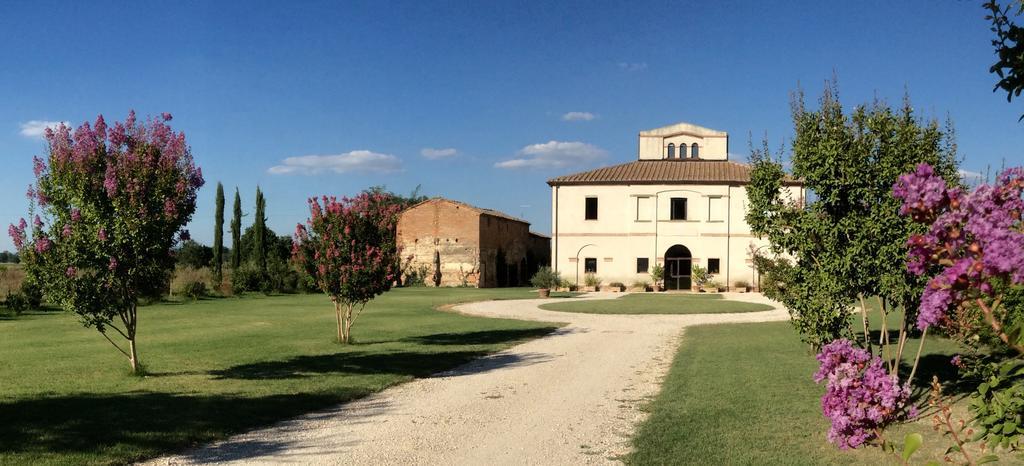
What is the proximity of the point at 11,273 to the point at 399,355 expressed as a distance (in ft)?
87.8

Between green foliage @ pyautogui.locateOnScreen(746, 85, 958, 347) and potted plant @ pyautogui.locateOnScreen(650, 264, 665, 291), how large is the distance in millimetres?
34028

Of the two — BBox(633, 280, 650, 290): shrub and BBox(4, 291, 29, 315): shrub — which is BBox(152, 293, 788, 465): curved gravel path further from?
BBox(633, 280, 650, 290): shrub

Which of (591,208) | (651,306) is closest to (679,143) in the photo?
(591,208)

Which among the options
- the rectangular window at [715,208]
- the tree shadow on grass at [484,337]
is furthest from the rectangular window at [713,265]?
the tree shadow on grass at [484,337]

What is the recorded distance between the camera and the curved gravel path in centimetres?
720

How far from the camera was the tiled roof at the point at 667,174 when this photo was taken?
4447 cm

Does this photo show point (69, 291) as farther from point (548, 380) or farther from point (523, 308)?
point (523, 308)

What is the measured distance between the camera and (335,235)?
16.0 m

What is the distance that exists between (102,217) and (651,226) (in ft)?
121

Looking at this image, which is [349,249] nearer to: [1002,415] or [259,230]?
[1002,415]

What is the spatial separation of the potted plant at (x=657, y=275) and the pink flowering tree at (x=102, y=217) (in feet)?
114

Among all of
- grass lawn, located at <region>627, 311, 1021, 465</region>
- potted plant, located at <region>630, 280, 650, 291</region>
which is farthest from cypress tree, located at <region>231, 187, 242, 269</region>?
grass lawn, located at <region>627, 311, 1021, 465</region>

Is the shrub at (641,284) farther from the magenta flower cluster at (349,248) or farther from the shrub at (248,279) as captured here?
the magenta flower cluster at (349,248)

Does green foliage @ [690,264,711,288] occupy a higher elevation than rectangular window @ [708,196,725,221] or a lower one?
lower
